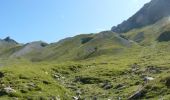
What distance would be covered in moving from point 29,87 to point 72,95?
22.5ft

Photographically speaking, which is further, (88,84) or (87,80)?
(87,80)

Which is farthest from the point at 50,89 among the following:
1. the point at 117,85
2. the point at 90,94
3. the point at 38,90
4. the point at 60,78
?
the point at 60,78

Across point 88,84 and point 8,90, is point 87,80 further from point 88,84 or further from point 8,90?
point 8,90

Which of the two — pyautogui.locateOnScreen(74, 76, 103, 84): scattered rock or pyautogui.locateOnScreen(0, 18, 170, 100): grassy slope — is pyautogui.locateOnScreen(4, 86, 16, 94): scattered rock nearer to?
pyautogui.locateOnScreen(0, 18, 170, 100): grassy slope

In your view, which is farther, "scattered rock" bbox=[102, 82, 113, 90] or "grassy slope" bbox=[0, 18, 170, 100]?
"scattered rock" bbox=[102, 82, 113, 90]

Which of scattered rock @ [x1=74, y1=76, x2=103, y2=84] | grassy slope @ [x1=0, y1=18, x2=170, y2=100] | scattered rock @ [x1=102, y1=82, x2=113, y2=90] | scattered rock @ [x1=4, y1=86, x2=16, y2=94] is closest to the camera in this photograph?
grassy slope @ [x1=0, y1=18, x2=170, y2=100]

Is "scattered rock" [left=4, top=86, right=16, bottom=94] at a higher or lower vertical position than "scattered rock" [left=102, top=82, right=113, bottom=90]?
higher

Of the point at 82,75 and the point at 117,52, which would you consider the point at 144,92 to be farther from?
the point at 117,52

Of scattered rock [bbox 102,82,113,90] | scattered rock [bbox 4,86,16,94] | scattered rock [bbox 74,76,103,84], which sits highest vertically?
scattered rock [bbox 4,86,16,94]

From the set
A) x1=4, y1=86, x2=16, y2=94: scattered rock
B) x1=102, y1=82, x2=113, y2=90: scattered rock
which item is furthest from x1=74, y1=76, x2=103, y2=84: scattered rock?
x1=4, y1=86, x2=16, y2=94: scattered rock

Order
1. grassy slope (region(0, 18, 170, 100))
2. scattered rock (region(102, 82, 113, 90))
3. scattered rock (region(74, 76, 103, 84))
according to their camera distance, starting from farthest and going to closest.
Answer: scattered rock (region(74, 76, 103, 84)) < scattered rock (region(102, 82, 113, 90)) < grassy slope (region(0, 18, 170, 100))

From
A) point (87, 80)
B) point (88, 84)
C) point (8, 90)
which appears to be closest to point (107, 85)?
point (88, 84)

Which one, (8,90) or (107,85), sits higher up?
(8,90)

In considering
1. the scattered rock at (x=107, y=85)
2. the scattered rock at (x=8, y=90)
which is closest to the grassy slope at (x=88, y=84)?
the scattered rock at (x=107, y=85)
